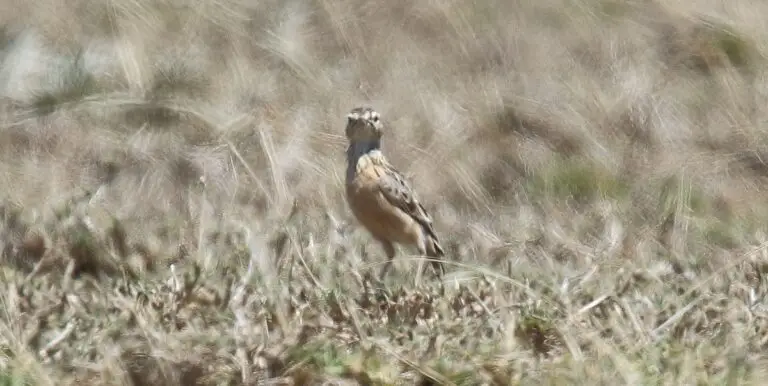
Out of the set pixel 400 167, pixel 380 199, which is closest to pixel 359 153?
pixel 380 199

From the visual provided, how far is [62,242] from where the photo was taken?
18.1 feet

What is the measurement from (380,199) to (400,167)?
1.55 meters

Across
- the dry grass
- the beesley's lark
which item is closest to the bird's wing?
the beesley's lark

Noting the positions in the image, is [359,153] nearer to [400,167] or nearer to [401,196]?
[401,196]

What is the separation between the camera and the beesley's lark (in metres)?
6.69

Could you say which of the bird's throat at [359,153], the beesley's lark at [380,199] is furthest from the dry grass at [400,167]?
the bird's throat at [359,153]

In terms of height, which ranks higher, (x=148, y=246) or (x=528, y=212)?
(x=148, y=246)

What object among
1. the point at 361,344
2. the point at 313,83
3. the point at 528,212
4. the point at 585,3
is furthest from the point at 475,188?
the point at 361,344

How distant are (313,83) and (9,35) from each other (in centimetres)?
181

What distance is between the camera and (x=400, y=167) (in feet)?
27.0

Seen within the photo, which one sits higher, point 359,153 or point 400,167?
point 359,153

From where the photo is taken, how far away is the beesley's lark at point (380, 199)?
6688mm

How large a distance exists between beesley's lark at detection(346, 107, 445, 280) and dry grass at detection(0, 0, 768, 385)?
0.14m

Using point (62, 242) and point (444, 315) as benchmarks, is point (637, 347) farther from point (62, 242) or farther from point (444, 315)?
point (62, 242)
